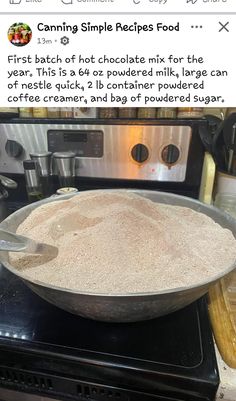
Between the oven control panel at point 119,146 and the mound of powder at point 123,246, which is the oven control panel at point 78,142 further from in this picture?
the mound of powder at point 123,246

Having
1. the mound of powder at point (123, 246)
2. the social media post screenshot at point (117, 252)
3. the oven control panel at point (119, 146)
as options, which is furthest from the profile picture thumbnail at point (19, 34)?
the oven control panel at point (119, 146)

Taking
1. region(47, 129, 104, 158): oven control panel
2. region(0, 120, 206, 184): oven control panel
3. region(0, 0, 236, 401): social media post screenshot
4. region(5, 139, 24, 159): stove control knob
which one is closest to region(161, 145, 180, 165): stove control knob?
region(0, 120, 206, 184): oven control panel

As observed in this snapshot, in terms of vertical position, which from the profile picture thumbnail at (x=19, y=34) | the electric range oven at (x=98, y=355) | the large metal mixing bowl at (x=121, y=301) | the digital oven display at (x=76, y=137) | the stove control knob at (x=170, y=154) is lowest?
the electric range oven at (x=98, y=355)

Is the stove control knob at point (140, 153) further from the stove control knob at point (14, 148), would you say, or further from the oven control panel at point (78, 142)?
the stove control knob at point (14, 148)

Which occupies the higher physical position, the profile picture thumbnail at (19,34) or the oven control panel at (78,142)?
the profile picture thumbnail at (19,34)

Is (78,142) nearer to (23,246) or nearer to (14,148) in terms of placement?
(14,148)

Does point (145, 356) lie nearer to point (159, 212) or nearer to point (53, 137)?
point (159, 212)

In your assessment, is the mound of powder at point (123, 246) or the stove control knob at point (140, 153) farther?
the stove control knob at point (140, 153)

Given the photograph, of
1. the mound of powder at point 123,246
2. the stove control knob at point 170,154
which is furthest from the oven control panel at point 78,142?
the mound of powder at point 123,246
